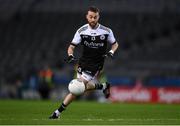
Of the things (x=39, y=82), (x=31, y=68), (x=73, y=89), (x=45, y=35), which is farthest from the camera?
(x=45, y=35)

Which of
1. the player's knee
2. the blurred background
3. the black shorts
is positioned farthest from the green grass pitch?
the blurred background

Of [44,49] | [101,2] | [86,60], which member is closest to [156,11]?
[101,2]

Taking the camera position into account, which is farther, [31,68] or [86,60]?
[31,68]

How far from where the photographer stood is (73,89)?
47.9 feet

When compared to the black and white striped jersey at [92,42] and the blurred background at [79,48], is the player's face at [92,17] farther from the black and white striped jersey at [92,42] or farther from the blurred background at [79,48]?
the blurred background at [79,48]

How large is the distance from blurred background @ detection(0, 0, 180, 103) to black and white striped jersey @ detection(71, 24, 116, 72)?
1945 cm

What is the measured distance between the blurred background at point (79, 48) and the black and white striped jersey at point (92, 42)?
63.8 ft

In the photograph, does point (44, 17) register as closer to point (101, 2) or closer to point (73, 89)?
point (101, 2)

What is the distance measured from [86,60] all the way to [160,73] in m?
23.9

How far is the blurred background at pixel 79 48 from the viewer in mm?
37500

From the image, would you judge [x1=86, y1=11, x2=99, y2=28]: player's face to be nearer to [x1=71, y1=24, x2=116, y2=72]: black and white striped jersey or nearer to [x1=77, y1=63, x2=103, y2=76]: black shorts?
[x1=71, y1=24, x2=116, y2=72]: black and white striped jersey

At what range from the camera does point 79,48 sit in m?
41.4

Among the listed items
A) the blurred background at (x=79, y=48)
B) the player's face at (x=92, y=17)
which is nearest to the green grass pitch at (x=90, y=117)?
the player's face at (x=92, y=17)

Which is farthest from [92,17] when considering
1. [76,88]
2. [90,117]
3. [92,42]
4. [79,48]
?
[79,48]
